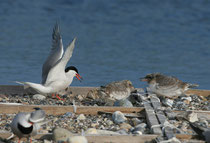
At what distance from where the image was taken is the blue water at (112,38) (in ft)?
31.0

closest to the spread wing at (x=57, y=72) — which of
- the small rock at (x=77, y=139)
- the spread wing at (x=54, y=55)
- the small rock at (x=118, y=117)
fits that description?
the spread wing at (x=54, y=55)

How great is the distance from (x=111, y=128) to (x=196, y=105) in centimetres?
187

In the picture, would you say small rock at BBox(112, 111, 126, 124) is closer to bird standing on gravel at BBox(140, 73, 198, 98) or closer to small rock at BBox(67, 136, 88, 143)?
small rock at BBox(67, 136, 88, 143)

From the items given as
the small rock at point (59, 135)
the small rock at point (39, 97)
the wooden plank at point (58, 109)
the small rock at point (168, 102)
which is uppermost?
the small rock at point (39, 97)

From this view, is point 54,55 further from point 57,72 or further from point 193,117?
point 193,117

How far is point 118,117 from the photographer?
5098mm

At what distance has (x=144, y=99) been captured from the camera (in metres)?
5.96

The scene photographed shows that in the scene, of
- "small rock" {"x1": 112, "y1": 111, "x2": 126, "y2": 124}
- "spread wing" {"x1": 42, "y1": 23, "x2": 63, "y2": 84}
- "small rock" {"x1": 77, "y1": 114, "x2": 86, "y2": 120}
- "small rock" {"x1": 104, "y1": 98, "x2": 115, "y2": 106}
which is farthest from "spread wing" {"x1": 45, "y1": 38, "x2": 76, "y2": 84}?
"small rock" {"x1": 112, "y1": 111, "x2": 126, "y2": 124}

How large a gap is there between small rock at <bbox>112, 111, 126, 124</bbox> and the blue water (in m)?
3.33

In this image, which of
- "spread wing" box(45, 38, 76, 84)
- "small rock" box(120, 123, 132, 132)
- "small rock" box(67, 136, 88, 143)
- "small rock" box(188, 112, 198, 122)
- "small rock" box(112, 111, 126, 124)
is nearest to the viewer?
"small rock" box(67, 136, 88, 143)

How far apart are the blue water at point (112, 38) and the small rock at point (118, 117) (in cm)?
333

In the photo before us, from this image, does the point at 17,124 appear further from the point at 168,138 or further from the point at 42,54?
the point at 42,54

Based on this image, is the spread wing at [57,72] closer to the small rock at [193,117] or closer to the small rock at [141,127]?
the small rock at [141,127]

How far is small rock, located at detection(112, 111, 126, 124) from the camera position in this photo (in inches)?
199
